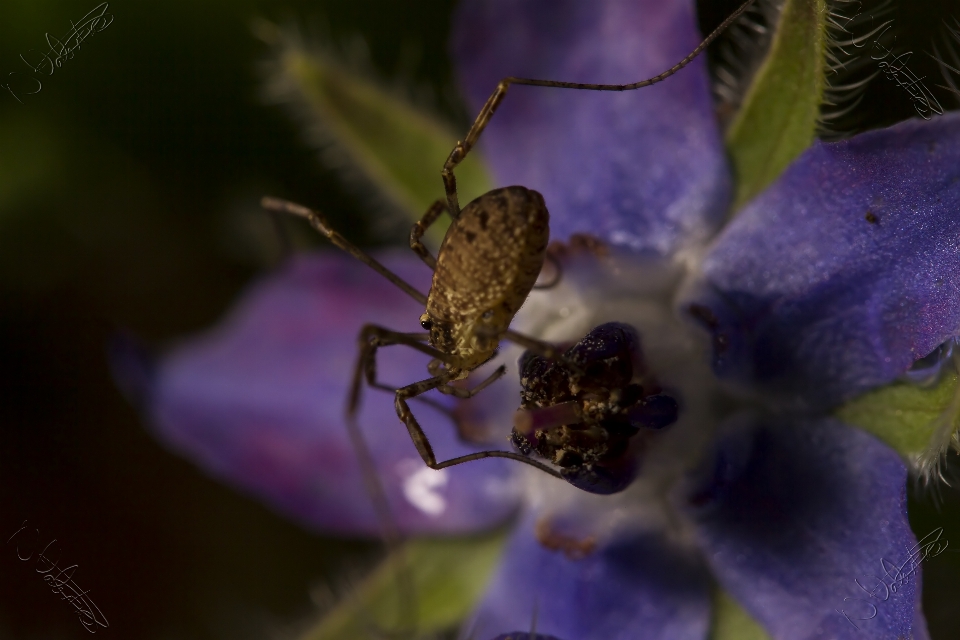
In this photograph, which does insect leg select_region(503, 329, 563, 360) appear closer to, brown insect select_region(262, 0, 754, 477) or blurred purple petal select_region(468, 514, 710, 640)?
brown insect select_region(262, 0, 754, 477)

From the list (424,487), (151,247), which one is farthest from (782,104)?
(151,247)

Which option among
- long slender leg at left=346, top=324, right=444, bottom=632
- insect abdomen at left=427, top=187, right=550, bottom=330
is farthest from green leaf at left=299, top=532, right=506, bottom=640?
insect abdomen at left=427, top=187, right=550, bottom=330

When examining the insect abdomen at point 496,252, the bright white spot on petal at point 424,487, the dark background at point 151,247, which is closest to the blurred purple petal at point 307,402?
the bright white spot on petal at point 424,487

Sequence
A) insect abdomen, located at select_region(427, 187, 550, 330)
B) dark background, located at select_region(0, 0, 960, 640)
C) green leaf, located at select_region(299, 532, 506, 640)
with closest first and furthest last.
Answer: insect abdomen, located at select_region(427, 187, 550, 330) → green leaf, located at select_region(299, 532, 506, 640) → dark background, located at select_region(0, 0, 960, 640)

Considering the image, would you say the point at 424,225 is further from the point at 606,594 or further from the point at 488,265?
the point at 606,594

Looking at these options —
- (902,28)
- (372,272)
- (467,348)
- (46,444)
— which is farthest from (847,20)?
(46,444)
